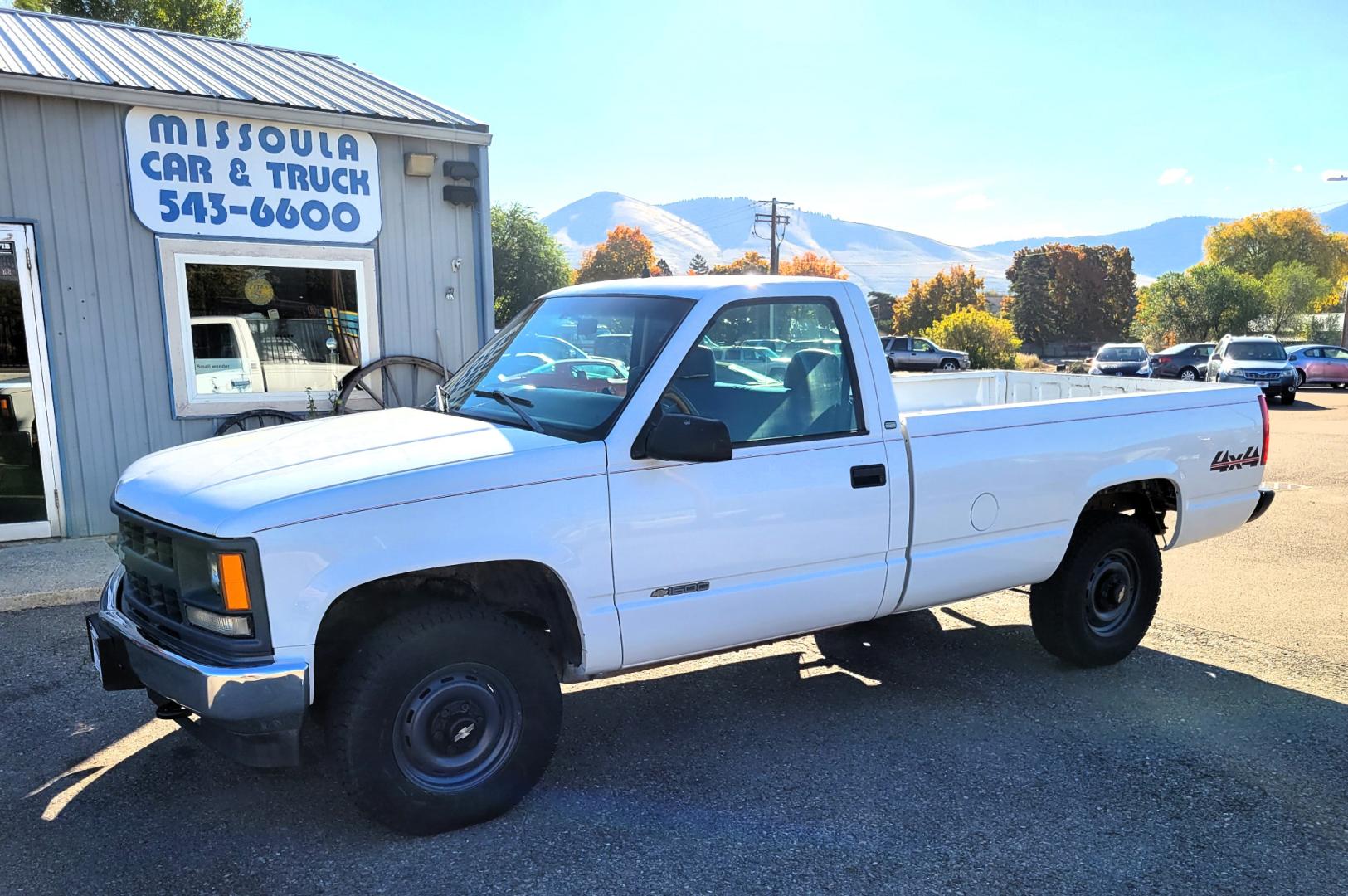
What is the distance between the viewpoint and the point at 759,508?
3.70 meters

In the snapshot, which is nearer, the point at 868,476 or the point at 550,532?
the point at 550,532

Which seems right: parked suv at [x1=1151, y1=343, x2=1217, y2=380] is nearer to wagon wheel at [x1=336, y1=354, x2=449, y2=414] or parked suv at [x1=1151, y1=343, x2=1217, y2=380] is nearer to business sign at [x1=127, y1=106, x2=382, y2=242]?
wagon wheel at [x1=336, y1=354, x2=449, y2=414]

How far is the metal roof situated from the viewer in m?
7.66

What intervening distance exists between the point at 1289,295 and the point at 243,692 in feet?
209

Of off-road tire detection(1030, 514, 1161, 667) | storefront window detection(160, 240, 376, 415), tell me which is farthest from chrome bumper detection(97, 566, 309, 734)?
storefront window detection(160, 240, 376, 415)

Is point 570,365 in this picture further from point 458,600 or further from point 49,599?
point 49,599

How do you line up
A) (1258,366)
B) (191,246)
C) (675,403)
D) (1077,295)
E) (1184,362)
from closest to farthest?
(675,403) < (191,246) < (1258,366) < (1184,362) < (1077,295)

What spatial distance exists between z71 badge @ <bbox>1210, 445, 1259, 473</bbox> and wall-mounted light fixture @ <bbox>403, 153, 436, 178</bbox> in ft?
23.0

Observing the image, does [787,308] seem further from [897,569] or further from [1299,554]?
[1299,554]

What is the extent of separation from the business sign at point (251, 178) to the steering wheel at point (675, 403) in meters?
6.12

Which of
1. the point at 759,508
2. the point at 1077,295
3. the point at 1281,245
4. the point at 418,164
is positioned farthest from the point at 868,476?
the point at 1281,245

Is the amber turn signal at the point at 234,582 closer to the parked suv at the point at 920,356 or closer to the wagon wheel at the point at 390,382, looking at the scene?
the wagon wheel at the point at 390,382

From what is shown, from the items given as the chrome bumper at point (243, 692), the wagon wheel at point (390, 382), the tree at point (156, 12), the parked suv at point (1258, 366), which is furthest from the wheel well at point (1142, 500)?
the tree at point (156, 12)

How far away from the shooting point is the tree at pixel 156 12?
24.5 metres
